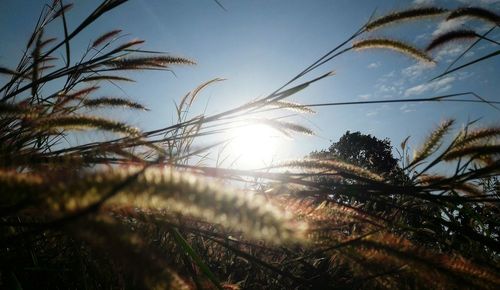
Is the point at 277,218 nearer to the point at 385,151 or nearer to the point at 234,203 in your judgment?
the point at 234,203

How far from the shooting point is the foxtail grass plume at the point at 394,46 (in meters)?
2.54

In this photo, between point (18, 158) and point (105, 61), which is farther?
point (105, 61)

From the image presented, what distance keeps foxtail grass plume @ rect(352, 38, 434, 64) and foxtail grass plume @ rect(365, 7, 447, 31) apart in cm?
13

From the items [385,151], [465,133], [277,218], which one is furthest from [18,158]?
[385,151]

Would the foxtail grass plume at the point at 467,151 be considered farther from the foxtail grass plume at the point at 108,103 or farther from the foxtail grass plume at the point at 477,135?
the foxtail grass plume at the point at 108,103

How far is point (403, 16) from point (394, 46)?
24 centimetres

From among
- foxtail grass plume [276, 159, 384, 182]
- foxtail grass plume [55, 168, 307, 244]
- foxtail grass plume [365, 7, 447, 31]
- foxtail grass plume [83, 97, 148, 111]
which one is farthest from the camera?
foxtail grass plume [365, 7, 447, 31]

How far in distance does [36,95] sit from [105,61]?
63 centimetres

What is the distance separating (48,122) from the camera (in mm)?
1283

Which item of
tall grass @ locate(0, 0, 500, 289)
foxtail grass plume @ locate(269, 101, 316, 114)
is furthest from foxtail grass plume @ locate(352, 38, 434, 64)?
foxtail grass plume @ locate(269, 101, 316, 114)

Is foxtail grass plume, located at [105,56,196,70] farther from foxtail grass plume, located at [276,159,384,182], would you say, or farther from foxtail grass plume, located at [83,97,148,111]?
foxtail grass plume, located at [276,159,384,182]

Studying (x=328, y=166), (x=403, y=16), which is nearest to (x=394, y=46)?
(x=403, y=16)

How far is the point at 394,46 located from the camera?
2.68 m

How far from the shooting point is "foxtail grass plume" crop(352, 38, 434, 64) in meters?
2.54
